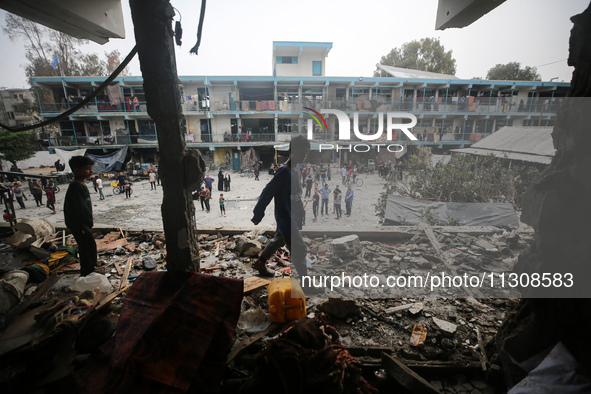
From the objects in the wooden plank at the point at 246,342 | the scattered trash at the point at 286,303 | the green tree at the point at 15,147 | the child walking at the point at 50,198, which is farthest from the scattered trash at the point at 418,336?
the green tree at the point at 15,147

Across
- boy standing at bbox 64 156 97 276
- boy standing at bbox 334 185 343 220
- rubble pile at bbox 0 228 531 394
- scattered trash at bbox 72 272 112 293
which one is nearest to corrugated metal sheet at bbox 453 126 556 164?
rubble pile at bbox 0 228 531 394

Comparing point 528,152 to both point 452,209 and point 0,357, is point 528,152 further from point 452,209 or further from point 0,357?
point 0,357

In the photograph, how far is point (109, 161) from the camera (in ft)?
66.5

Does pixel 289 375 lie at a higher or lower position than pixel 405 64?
lower

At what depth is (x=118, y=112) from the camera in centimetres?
2155

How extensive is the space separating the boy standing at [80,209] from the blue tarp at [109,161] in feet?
66.0

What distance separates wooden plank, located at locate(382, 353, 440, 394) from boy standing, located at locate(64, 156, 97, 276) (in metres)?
4.37

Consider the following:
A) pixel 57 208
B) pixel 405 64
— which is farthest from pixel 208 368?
pixel 405 64

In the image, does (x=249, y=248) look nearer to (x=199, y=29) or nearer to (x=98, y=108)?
(x=199, y=29)

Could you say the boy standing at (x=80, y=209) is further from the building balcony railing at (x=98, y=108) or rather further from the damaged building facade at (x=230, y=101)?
the building balcony railing at (x=98, y=108)

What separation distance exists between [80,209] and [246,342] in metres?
3.25

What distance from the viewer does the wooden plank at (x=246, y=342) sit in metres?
2.31

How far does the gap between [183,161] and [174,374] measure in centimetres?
167

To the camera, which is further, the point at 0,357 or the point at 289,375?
the point at 0,357
